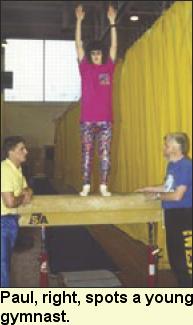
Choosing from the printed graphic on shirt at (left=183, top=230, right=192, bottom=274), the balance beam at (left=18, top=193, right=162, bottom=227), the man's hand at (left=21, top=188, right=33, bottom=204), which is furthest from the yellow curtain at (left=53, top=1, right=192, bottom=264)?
the man's hand at (left=21, top=188, right=33, bottom=204)

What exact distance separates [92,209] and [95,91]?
2.96 feet

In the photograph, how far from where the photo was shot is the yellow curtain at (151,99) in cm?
318

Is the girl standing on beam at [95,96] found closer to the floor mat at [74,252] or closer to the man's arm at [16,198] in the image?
the man's arm at [16,198]

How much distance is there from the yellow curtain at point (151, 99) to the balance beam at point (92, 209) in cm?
61

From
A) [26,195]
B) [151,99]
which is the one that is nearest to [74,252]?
[151,99]

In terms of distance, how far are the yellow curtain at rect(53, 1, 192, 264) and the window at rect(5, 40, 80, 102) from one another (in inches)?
333

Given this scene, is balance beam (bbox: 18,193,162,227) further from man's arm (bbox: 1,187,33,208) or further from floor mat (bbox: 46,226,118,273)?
floor mat (bbox: 46,226,118,273)

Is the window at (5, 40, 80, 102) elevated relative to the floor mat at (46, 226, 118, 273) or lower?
elevated

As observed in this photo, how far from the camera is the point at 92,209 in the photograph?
3.18m

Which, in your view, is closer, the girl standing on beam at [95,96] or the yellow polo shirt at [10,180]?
the yellow polo shirt at [10,180]

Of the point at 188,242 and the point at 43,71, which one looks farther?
the point at 43,71

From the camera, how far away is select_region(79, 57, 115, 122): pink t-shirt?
332cm

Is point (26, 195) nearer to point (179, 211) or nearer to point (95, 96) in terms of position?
point (95, 96)

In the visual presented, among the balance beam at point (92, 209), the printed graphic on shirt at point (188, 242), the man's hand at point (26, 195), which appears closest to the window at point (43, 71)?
the balance beam at point (92, 209)
